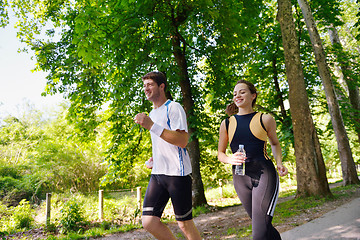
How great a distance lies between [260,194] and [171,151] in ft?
3.29

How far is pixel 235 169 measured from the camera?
2.88 m

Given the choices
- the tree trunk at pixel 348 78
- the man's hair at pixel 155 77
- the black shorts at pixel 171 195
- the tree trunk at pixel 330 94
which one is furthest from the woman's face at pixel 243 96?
the tree trunk at pixel 348 78

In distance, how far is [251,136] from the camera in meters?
2.85

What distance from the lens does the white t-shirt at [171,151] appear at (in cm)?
284

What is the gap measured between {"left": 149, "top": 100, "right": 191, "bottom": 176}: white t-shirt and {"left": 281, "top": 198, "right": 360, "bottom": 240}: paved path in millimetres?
2710

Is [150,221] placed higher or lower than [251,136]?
lower

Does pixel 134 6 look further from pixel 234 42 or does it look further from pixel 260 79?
pixel 260 79

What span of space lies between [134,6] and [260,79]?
30.1 ft

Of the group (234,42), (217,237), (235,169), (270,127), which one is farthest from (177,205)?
(234,42)

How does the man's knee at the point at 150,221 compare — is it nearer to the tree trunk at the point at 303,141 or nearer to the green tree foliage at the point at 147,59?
the green tree foliage at the point at 147,59

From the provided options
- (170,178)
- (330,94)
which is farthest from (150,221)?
(330,94)

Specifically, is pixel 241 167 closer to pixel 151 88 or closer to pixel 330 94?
pixel 151 88

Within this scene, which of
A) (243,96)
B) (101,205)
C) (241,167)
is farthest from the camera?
(101,205)

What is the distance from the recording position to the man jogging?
9.25 ft
